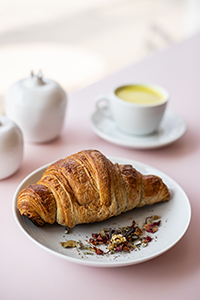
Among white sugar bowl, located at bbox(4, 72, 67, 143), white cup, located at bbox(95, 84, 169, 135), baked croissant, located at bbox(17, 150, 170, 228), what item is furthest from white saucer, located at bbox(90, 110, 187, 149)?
baked croissant, located at bbox(17, 150, 170, 228)

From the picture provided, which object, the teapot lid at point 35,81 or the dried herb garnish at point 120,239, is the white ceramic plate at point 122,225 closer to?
the dried herb garnish at point 120,239

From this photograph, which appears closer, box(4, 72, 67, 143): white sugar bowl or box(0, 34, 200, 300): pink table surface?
box(0, 34, 200, 300): pink table surface

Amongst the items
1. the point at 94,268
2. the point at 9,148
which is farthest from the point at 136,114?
the point at 94,268

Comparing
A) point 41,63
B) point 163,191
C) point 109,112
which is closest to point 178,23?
point 41,63

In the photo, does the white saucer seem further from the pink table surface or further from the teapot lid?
the teapot lid

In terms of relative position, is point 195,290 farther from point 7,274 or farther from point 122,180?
point 7,274

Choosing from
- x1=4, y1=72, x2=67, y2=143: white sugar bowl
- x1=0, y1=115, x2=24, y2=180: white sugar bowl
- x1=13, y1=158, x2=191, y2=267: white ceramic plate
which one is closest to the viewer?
x1=13, y1=158, x2=191, y2=267: white ceramic plate
